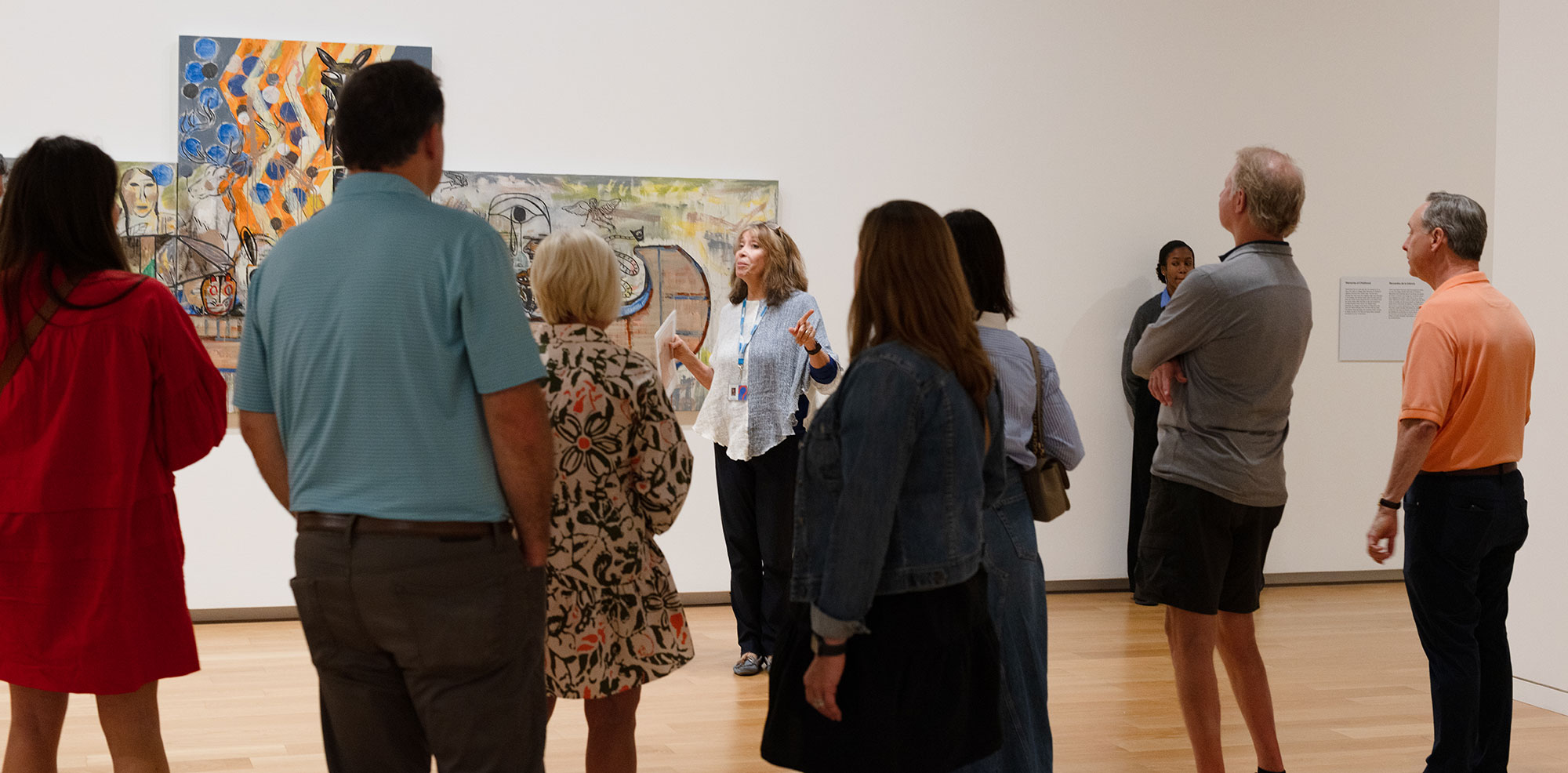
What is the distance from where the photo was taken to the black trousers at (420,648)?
194 cm

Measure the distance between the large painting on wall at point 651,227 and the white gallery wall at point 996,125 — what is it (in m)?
0.11

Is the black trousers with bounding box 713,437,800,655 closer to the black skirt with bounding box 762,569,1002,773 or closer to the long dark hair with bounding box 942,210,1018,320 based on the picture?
the long dark hair with bounding box 942,210,1018,320

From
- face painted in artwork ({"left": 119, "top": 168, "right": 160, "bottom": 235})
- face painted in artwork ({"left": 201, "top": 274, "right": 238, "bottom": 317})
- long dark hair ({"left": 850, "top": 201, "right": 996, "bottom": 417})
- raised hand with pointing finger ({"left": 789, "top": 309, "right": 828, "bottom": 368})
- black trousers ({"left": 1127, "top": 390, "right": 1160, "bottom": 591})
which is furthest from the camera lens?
black trousers ({"left": 1127, "top": 390, "right": 1160, "bottom": 591})

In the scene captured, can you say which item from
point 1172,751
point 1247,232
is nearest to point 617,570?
point 1247,232

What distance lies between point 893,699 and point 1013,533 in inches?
30.0

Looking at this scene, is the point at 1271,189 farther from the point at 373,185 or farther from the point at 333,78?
the point at 333,78

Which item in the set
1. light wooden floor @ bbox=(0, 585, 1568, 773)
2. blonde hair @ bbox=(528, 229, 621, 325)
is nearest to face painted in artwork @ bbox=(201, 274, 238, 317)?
light wooden floor @ bbox=(0, 585, 1568, 773)

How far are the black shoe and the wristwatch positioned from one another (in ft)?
9.89

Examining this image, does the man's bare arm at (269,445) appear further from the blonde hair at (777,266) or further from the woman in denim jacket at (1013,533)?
the blonde hair at (777,266)

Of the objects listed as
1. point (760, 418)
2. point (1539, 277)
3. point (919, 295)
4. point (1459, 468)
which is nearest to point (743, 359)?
point (760, 418)

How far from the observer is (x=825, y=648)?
2.14m

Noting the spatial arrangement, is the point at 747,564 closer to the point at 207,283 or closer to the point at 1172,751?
the point at 1172,751

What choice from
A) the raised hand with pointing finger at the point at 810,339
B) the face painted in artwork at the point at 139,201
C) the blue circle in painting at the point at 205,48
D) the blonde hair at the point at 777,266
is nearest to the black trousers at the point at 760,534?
the raised hand with pointing finger at the point at 810,339

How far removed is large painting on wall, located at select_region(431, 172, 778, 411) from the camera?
6.28 meters
